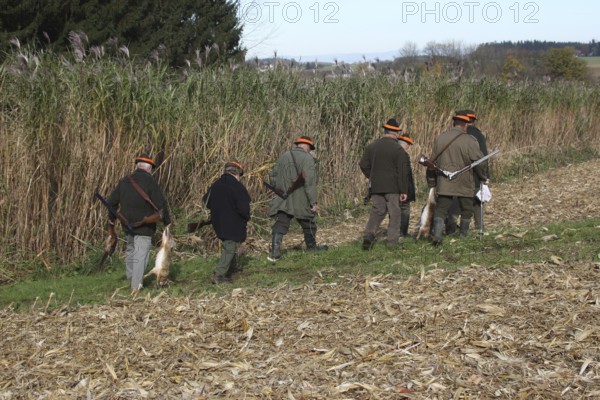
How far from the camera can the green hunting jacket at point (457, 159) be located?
11570mm

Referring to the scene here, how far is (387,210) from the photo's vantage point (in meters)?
11.9

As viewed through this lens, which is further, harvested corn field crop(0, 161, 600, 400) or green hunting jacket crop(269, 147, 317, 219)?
green hunting jacket crop(269, 147, 317, 219)

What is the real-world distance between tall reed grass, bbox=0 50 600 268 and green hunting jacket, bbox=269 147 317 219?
75.0 inches

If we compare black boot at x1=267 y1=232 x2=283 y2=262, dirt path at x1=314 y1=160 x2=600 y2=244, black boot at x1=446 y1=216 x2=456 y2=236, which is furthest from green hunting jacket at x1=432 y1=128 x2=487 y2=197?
dirt path at x1=314 y1=160 x2=600 y2=244

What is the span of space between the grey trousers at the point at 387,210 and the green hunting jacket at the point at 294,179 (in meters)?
0.82

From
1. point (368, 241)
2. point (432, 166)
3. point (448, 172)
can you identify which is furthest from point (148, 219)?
point (448, 172)

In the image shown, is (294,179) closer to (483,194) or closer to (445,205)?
(445,205)

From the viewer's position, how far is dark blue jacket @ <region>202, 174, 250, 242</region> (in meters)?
10.3

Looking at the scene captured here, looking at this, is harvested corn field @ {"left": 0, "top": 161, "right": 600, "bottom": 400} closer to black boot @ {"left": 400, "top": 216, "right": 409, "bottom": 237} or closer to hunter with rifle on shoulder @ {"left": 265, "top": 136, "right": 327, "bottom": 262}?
hunter with rifle on shoulder @ {"left": 265, "top": 136, "right": 327, "bottom": 262}

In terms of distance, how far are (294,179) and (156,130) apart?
2.33 meters

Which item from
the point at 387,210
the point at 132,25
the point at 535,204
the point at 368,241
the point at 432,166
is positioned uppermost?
the point at 132,25

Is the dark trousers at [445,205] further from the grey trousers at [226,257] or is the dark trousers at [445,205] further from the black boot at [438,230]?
the grey trousers at [226,257]

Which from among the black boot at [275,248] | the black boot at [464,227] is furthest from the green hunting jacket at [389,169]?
the black boot at [275,248]

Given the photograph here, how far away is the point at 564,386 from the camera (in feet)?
19.4
